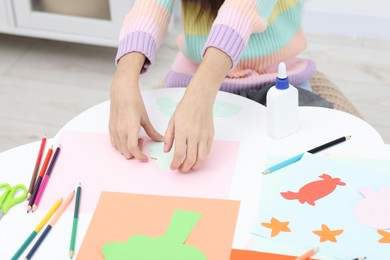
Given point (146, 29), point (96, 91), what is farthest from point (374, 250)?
point (96, 91)

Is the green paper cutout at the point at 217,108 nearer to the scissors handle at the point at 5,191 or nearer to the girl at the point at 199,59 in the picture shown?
the girl at the point at 199,59

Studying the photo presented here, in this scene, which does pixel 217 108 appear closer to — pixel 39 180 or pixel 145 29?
pixel 145 29

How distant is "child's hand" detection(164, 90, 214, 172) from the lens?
1039mm

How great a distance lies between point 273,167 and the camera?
1.04 metres

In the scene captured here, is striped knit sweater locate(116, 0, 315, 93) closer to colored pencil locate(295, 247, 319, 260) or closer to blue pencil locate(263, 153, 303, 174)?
blue pencil locate(263, 153, 303, 174)

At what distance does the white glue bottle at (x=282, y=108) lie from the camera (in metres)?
1.08

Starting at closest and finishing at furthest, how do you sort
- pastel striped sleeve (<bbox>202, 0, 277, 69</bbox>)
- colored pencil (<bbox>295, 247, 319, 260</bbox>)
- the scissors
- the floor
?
colored pencil (<bbox>295, 247, 319, 260</bbox>)
the scissors
pastel striped sleeve (<bbox>202, 0, 277, 69</bbox>)
the floor

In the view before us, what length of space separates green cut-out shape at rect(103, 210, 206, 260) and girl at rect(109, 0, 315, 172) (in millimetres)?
138

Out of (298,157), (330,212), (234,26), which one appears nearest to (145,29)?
(234,26)

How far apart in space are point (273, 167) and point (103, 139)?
0.30 m

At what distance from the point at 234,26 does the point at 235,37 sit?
20mm

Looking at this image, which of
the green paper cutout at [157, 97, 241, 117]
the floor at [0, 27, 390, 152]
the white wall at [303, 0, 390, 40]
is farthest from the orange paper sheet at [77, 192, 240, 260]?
the white wall at [303, 0, 390, 40]

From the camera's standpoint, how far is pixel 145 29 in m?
1.25

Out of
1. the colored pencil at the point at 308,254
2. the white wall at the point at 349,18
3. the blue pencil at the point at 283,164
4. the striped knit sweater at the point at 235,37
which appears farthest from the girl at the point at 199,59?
the white wall at the point at 349,18
